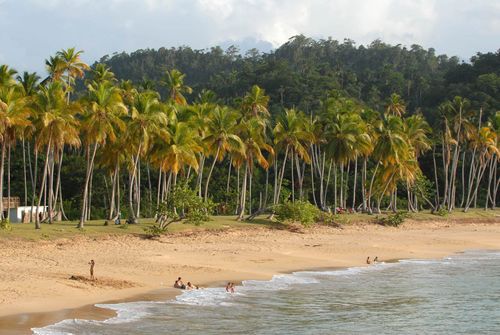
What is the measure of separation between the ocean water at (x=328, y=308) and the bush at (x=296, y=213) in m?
13.0

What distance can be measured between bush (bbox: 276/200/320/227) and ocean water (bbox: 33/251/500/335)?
42.6 ft

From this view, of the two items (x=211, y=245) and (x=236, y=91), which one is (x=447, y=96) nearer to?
(x=236, y=91)

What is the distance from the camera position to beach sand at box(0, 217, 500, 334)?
23.7 meters

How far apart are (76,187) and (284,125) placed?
2019 centimetres

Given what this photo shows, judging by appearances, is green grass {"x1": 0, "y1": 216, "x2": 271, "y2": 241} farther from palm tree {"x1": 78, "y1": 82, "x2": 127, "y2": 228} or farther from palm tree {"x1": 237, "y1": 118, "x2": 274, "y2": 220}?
palm tree {"x1": 237, "y1": 118, "x2": 274, "y2": 220}

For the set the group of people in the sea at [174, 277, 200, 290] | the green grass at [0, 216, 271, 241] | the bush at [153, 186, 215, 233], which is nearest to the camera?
the group of people in the sea at [174, 277, 200, 290]

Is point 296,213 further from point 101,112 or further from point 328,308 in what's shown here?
point 328,308

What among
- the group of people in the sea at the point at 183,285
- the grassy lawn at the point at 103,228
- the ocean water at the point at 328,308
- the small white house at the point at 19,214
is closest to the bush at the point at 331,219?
the grassy lawn at the point at 103,228

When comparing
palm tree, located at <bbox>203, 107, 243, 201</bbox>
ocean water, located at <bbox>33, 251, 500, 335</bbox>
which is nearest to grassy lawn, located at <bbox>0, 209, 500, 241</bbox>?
palm tree, located at <bbox>203, 107, 243, 201</bbox>

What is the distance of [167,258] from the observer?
34.7 meters

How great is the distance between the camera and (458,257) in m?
44.0

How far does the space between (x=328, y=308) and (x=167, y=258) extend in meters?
10.7

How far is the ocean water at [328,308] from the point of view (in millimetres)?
22047

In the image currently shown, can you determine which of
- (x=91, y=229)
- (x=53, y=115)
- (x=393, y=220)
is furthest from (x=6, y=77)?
(x=393, y=220)
